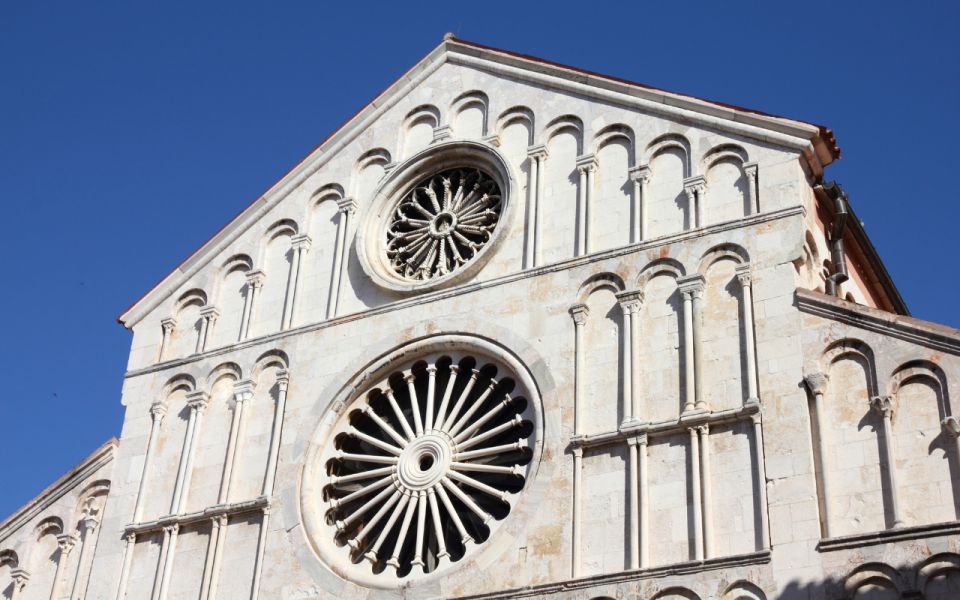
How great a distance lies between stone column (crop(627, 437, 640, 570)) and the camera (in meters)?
18.0

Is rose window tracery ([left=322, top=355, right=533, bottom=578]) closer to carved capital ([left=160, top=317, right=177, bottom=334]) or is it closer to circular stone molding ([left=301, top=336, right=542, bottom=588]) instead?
circular stone molding ([left=301, top=336, right=542, bottom=588])

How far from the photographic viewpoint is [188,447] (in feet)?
74.1

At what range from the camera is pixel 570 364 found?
20.1m

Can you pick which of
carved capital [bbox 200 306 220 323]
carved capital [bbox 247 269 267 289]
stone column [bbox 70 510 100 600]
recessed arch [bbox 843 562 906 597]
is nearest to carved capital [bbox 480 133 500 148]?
carved capital [bbox 247 269 267 289]

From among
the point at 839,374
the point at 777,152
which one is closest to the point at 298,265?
the point at 777,152

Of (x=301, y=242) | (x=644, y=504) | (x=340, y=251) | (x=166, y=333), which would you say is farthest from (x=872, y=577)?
(x=166, y=333)

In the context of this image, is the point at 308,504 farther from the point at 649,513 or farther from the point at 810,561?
the point at 810,561

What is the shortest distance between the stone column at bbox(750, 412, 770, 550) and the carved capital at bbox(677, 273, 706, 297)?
2.10 metres

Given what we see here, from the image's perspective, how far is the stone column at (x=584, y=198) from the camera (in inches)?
837

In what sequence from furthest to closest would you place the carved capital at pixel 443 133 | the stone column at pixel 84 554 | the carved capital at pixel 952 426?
the carved capital at pixel 443 133
the stone column at pixel 84 554
the carved capital at pixel 952 426

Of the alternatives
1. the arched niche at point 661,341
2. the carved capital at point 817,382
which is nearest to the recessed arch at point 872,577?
the carved capital at point 817,382

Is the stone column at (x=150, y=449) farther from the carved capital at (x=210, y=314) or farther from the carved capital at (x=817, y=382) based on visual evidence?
the carved capital at (x=817, y=382)

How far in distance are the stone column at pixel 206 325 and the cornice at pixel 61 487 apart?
1959 millimetres

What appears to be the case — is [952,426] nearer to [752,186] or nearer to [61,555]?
[752,186]
